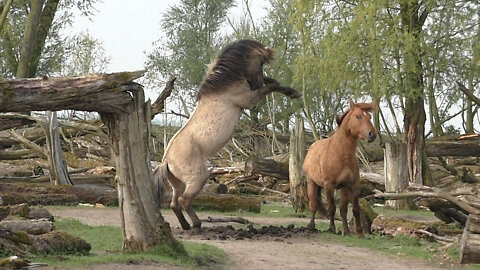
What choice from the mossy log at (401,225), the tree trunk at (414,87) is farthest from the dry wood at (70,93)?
the tree trunk at (414,87)

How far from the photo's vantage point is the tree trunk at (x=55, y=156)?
18375 mm

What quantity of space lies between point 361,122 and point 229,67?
235 centimetres

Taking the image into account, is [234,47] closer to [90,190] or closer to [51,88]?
[51,88]

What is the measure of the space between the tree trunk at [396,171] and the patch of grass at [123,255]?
9.93 m

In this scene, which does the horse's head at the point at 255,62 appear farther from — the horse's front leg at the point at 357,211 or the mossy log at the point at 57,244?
the mossy log at the point at 57,244

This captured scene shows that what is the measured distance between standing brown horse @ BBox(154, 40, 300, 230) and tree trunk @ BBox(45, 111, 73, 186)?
6.90m

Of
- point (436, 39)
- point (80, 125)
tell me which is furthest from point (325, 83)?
point (80, 125)

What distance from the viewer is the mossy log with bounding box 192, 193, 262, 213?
17473 millimetres

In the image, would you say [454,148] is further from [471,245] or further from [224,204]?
[471,245]

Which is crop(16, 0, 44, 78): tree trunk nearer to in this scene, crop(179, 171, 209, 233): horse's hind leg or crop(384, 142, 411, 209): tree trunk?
crop(384, 142, 411, 209): tree trunk

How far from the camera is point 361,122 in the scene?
501 inches

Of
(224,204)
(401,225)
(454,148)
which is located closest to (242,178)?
(224,204)

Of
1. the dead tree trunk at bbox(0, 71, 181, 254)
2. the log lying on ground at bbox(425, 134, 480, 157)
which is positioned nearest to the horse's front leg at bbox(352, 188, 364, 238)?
the dead tree trunk at bbox(0, 71, 181, 254)

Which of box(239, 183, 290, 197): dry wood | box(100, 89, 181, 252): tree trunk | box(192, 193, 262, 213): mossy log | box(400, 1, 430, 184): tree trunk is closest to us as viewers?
box(100, 89, 181, 252): tree trunk
